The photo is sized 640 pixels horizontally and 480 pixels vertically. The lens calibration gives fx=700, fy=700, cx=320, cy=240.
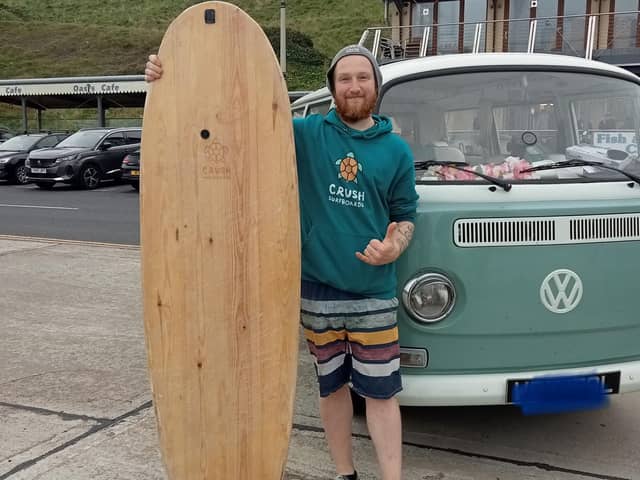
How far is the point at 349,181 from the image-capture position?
262cm

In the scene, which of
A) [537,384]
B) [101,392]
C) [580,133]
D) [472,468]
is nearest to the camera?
[537,384]

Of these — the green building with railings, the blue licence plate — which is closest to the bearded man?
the blue licence plate

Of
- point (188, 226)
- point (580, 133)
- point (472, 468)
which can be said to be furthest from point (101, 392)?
point (580, 133)

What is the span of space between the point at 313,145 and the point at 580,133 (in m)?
1.56

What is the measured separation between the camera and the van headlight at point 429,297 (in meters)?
2.97

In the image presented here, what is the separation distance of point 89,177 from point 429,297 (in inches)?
639

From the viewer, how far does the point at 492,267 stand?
2.96m

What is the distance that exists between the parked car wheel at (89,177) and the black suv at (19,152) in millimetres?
1735

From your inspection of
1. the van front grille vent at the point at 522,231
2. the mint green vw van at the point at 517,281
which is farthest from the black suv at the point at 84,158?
the van front grille vent at the point at 522,231

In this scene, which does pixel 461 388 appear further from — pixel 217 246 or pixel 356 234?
pixel 217 246

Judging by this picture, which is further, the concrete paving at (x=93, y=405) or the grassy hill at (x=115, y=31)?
the grassy hill at (x=115, y=31)

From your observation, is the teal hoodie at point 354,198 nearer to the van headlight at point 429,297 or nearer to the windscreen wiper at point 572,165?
the van headlight at point 429,297

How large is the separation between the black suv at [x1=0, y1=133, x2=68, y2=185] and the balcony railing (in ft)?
31.7

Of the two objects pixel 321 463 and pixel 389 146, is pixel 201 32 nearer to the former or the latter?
pixel 389 146
